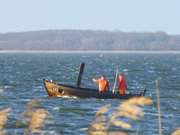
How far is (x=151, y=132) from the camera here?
68.3 ft

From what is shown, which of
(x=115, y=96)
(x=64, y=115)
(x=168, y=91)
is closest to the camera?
(x=64, y=115)

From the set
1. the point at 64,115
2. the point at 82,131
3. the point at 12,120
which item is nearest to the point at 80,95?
the point at 64,115

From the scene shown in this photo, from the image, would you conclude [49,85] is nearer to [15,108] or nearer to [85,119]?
[15,108]

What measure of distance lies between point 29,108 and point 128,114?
992mm

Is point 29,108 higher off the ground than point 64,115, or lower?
higher

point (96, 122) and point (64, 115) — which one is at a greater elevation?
point (96, 122)

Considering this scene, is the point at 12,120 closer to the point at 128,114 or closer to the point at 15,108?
the point at 15,108

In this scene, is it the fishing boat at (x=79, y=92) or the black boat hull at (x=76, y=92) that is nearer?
the fishing boat at (x=79, y=92)

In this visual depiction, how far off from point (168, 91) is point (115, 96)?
848 centimetres

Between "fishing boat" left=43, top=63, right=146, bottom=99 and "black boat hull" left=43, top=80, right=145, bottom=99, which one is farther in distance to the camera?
"black boat hull" left=43, top=80, right=145, bottom=99

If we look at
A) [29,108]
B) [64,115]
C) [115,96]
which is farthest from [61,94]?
[29,108]

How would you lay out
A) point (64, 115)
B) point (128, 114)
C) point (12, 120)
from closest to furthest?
point (128, 114) < point (12, 120) < point (64, 115)

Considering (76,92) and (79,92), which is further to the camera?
(76,92)

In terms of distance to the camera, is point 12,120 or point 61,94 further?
point 61,94
